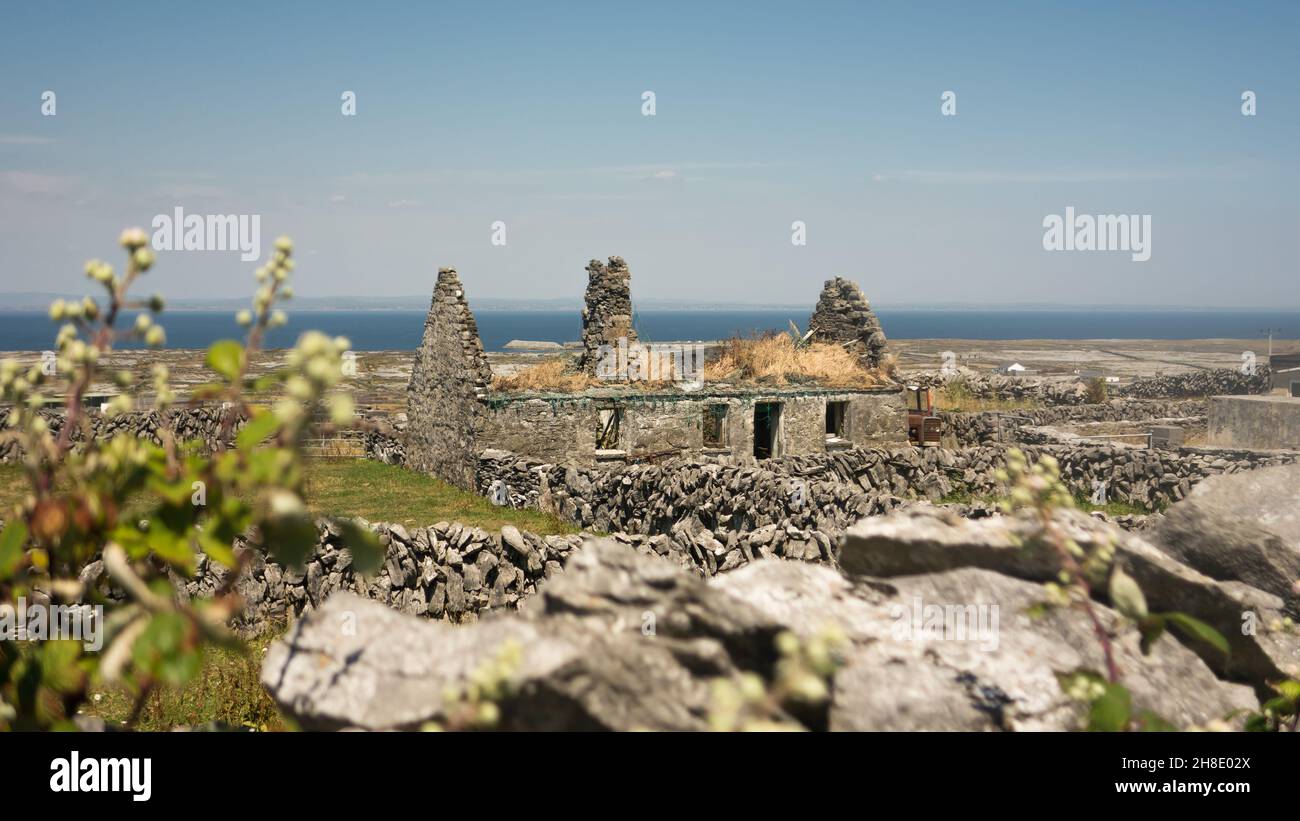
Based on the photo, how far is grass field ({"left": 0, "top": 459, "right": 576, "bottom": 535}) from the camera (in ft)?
67.5

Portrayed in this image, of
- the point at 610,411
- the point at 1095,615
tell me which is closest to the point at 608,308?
the point at 610,411

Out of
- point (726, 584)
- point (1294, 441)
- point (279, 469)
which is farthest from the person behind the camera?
point (1294, 441)

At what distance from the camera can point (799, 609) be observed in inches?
142

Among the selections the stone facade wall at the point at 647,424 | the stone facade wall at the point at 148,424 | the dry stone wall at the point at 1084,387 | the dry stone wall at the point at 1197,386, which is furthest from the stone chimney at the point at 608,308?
the dry stone wall at the point at 1197,386

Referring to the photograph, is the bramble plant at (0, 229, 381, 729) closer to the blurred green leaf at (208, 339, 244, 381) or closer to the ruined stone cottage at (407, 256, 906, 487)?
the blurred green leaf at (208, 339, 244, 381)

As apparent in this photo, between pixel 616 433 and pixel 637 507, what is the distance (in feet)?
22.8

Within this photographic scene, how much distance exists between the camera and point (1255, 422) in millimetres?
24609

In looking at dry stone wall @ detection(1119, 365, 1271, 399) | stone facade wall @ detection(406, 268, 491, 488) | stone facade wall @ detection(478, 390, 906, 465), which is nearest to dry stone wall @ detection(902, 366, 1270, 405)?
dry stone wall @ detection(1119, 365, 1271, 399)

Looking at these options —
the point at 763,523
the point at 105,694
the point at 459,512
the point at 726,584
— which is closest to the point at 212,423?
the point at 459,512

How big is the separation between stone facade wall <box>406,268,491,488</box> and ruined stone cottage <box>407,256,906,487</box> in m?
0.03

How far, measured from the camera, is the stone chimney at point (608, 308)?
27078 mm

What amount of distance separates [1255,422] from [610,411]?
17822 millimetres

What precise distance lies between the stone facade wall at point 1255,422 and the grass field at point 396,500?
1848 centimetres
